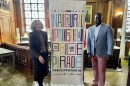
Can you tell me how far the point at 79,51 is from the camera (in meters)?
2.45

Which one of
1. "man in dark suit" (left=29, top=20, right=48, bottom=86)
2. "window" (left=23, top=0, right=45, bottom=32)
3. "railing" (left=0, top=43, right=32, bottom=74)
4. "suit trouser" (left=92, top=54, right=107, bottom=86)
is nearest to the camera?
"man in dark suit" (left=29, top=20, right=48, bottom=86)

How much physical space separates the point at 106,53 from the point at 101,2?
4696 mm

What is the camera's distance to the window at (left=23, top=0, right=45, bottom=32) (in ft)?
24.3

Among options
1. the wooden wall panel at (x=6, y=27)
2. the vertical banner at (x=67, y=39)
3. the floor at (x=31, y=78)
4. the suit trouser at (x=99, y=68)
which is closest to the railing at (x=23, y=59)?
the floor at (x=31, y=78)

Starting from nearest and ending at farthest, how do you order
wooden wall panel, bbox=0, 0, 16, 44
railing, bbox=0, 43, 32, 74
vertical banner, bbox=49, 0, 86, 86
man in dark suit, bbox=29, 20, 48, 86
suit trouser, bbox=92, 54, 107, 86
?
vertical banner, bbox=49, 0, 86, 86 → man in dark suit, bbox=29, 20, 48, 86 → suit trouser, bbox=92, 54, 107, 86 → railing, bbox=0, 43, 32, 74 → wooden wall panel, bbox=0, 0, 16, 44

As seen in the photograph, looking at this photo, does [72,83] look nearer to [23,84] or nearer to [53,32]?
[53,32]

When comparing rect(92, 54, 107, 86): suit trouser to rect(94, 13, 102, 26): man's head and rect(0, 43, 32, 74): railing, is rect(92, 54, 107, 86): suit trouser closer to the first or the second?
rect(94, 13, 102, 26): man's head

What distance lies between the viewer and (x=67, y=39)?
242 cm

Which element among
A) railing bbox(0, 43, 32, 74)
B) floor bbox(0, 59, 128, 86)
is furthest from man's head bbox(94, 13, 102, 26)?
railing bbox(0, 43, 32, 74)

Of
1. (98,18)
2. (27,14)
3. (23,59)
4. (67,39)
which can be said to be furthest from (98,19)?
(27,14)

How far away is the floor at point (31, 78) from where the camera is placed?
138 inches

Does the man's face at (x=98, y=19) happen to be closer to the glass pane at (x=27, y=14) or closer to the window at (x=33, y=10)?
the window at (x=33, y=10)

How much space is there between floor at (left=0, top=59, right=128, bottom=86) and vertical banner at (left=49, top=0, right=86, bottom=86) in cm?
110

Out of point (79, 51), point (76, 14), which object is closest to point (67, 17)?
point (76, 14)
